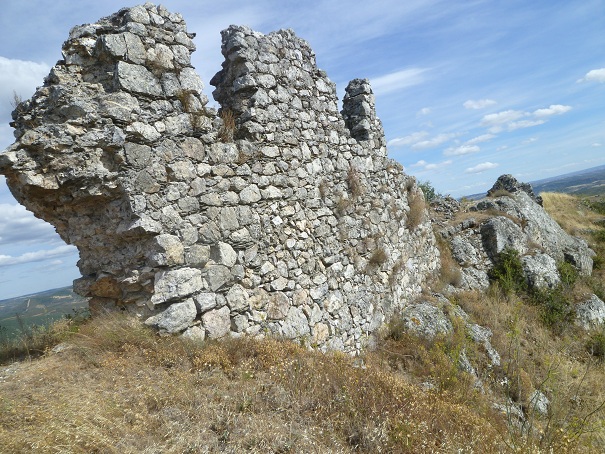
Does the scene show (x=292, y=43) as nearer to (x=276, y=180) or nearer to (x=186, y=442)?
(x=276, y=180)

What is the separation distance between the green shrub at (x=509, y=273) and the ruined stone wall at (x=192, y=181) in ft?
17.1

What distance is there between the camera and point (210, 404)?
3424mm

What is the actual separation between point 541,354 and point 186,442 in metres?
7.31

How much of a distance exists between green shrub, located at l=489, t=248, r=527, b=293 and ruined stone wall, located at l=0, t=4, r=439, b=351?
522 cm

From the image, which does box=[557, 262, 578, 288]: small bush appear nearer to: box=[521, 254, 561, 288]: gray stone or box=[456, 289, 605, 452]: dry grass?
box=[521, 254, 561, 288]: gray stone

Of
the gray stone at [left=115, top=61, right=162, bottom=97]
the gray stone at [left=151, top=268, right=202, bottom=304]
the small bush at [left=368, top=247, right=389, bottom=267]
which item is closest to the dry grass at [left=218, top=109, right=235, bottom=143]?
the gray stone at [left=115, top=61, right=162, bottom=97]

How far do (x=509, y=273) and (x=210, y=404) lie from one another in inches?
351

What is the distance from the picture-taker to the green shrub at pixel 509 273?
33.9 feet

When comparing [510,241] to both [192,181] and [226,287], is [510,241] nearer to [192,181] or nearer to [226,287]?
[226,287]

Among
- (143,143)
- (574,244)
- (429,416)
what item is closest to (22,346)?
(143,143)

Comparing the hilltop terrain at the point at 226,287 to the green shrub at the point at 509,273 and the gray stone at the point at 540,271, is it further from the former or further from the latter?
the gray stone at the point at 540,271

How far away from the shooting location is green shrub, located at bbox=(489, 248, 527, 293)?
10.3 m

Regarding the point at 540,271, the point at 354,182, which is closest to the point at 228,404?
the point at 354,182

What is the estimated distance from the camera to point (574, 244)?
43.4 ft
